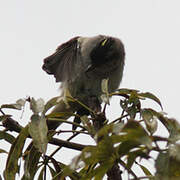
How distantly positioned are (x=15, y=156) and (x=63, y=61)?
1.93m

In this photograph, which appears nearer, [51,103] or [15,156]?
[15,156]

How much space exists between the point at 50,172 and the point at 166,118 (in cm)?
70

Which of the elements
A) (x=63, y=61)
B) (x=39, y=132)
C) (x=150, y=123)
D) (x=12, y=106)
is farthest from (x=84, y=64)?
(x=150, y=123)

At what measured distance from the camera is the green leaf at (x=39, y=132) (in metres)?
1.40

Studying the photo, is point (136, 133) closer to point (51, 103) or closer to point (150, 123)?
point (150, 123)

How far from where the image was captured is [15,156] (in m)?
1.59

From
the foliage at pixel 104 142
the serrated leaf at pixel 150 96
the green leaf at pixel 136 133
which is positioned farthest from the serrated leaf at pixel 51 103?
the green leaf at pixel 136 133

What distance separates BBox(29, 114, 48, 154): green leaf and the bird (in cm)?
179

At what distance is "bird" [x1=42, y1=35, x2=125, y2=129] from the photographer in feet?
10.9

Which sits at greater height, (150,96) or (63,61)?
(150,96)

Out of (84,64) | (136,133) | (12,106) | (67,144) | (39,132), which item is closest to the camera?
(136,133)

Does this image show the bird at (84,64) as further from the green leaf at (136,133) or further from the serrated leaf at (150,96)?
the green leaf at (136,133)

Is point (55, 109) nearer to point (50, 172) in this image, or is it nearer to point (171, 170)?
point (50, 172)

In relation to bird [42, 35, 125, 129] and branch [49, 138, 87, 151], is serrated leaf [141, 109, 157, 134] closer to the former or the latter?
branch [49, 138, 87, 151]
